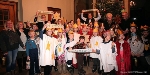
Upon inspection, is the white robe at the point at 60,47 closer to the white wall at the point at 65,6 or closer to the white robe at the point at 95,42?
the white robe at the point at 95,42

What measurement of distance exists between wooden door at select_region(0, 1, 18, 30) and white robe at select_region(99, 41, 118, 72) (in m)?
5.99

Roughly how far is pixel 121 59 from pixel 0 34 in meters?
4.23

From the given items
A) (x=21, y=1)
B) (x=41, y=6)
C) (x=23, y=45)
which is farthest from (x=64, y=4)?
(x=23, y=45)

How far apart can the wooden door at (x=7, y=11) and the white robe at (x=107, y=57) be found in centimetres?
599

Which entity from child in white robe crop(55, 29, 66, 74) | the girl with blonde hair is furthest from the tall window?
child in white robe crop(55, 29, 66, 74)

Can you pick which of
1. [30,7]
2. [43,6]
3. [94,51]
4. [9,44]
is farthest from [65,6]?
[94,51]

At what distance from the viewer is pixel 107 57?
557 cm

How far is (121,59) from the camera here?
18.2 ft

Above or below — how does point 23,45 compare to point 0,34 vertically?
below

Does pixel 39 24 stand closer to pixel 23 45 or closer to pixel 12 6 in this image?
pixel 23 45

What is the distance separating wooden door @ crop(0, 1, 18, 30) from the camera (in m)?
9.10

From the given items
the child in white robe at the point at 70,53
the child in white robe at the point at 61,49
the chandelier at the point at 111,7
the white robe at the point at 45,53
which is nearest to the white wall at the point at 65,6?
the chandelier at the point at 111,7

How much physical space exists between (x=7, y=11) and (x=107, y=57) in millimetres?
6393

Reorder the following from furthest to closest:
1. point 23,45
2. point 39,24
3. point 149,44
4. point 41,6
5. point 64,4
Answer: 1. point 64,4
2. point 41,6
3. point 39,24
4. point 23,45
5. point 149,44
